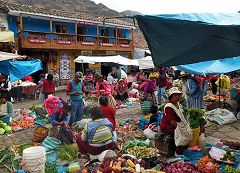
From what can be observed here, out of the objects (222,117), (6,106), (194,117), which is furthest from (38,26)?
(194,117)

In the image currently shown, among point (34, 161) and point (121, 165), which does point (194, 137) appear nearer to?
point (121, 165)

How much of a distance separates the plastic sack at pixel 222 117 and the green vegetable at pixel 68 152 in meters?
4.57

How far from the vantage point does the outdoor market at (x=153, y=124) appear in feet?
11.3

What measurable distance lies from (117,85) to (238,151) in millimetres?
8918

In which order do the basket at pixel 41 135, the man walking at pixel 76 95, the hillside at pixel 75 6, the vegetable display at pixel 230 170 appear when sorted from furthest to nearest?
the hillside at pixel 75 6
the man walking at pixel 76 95
the basket at pixel 41 135
the vegetable display at pixel 230 170

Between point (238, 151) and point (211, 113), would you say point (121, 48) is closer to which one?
point (211, 113)

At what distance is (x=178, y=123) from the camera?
5.47 m

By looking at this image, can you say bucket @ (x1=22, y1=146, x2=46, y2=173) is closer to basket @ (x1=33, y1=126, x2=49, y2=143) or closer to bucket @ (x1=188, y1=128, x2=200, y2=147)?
basket @ (x1=33, y1=126, x2=49, y2=143)

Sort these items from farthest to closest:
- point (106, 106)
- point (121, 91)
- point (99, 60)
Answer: point (99, 60) < point (121, 91) < point (106, 106)

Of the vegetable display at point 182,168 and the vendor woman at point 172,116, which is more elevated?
the vendor woman at point 172,116

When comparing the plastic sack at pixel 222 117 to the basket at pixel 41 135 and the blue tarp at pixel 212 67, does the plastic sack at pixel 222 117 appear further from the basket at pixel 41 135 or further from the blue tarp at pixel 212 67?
the basket at pixel 41 135

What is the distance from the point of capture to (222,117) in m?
8.88

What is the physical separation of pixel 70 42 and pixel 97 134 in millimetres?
18604

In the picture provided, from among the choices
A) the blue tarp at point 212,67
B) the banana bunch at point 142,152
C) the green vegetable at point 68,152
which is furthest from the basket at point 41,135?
the blue tarp at point 212,67
